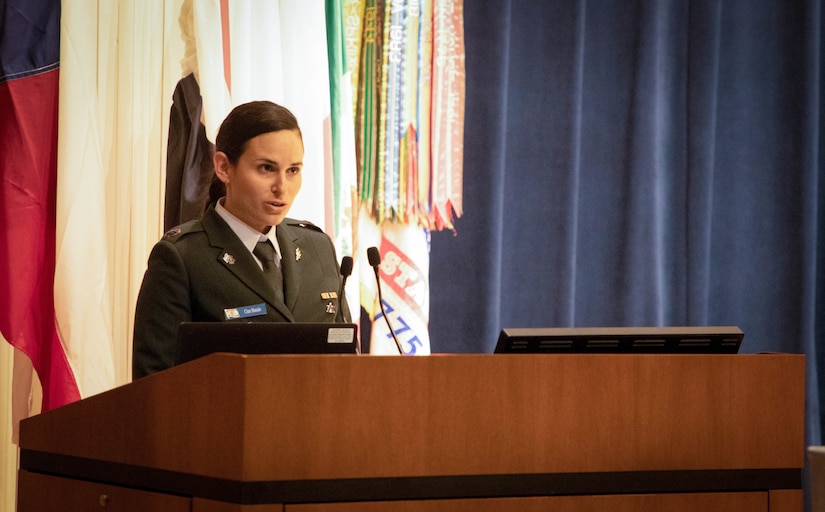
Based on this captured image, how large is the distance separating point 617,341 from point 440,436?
357 mm

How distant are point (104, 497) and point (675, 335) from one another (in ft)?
3.15

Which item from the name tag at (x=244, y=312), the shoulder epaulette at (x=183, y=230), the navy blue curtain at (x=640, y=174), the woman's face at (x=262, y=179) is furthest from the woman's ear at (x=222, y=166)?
the navy blue curtain at (x=640, y=174)

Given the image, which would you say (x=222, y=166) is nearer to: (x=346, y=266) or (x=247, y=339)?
(x=346, y=266)

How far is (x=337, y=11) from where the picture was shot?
3223 millimetres

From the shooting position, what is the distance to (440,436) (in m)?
1.38

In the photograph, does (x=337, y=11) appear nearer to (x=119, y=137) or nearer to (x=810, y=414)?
(x=119, y=137)

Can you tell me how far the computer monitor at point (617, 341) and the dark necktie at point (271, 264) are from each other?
85 centimetres

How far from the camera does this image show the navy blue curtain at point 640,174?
3.62 metres

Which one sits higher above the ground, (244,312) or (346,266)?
(346,266)

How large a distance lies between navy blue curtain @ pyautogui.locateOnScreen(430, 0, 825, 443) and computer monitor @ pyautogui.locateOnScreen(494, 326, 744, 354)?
2001 millimetres

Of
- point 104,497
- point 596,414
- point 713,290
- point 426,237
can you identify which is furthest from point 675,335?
point 713,290

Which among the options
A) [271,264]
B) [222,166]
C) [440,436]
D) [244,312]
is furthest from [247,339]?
[222,166]

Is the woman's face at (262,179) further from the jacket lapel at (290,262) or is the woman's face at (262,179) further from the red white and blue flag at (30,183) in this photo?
the red white and blue flag at (30,183)

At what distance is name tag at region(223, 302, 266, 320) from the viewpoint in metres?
2.12
